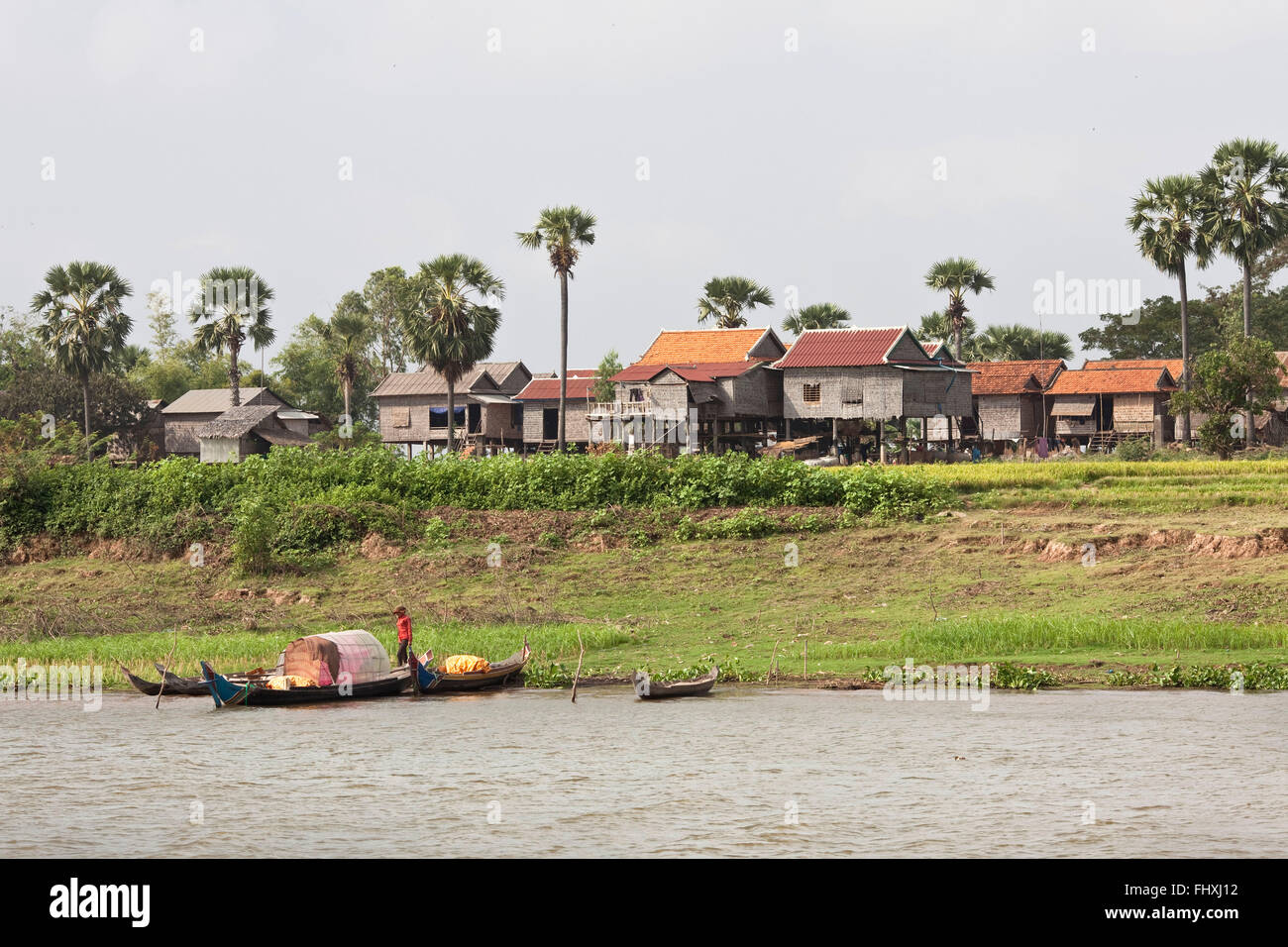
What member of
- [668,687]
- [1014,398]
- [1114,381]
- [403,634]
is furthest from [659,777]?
[1114,381]

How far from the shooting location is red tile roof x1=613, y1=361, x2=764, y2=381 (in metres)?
66.5

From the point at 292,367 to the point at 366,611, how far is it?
6756 centimetres

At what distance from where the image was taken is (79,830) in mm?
14906

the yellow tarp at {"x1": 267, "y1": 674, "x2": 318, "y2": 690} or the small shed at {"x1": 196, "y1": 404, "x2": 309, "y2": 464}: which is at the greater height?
the small shed at {"x1": 196, "y1": 404, "x2": 309, "y2": 464}

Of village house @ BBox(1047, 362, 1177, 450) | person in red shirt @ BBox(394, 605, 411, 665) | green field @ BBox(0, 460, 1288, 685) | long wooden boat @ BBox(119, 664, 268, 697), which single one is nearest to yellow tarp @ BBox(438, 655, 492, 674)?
person in red shirt @ BBox(394, 605, 411, 665)

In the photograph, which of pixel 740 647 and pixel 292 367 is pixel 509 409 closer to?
pixel 292 367

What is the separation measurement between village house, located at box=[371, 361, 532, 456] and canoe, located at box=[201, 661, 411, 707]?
2209 inches

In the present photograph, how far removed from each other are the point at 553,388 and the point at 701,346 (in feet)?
36.6

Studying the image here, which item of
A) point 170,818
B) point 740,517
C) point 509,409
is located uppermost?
point 509,409

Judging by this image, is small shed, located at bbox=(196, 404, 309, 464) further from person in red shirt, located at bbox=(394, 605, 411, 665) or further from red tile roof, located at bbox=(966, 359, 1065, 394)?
person in red shirt, located at bbox=(394, 605, 411, 665)
